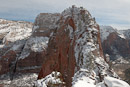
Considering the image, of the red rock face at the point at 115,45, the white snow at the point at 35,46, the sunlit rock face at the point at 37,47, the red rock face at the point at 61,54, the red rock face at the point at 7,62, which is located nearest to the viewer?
the red rock face at the point at 61,54

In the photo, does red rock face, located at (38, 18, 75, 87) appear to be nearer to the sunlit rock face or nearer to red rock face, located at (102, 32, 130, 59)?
the sunlit rock face

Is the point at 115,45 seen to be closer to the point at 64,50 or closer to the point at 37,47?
the point at 37,47

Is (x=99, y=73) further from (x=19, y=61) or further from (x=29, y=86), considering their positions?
(x=19, y=61)

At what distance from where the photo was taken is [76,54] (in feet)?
52.5

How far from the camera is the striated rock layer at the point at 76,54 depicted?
34.2 ft

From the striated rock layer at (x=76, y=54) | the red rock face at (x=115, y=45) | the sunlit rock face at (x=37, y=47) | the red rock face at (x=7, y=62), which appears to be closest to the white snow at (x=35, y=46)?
the sunlit rock face at (x=37, y=47)

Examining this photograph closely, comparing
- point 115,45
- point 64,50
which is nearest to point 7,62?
point 64,50

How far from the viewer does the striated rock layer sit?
10430mm

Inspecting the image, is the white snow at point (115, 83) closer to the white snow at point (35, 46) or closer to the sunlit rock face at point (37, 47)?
the sunlit rock face at point (37, 47)

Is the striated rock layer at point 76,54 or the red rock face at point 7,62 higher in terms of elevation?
the striated rock layer at point 76,54

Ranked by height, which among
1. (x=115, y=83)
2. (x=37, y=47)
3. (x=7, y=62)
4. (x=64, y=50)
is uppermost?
(x=64, y=50)

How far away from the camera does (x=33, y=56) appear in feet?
177

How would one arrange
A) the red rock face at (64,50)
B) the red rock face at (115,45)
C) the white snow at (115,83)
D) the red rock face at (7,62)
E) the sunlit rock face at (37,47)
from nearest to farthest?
1. the white snow at (115,83)
2. the red rock face at (64,50)
3. the red rock face at (7,62)
4. the sunlit rock face at (37,47)
5. the red rock face at (115,45)

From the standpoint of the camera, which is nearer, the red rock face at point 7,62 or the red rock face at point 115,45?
the red rock face at point 7,62
